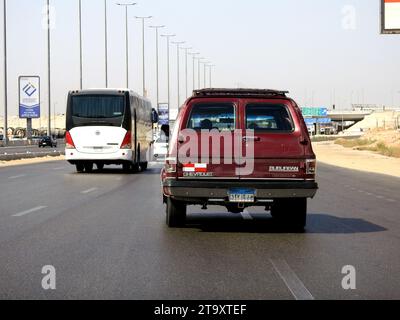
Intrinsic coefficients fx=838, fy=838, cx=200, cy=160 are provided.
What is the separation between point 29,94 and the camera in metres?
69.9

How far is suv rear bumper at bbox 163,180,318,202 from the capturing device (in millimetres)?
12062

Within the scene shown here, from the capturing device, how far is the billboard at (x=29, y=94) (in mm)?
69562

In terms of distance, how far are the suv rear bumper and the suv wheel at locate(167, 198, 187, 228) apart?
33.4 inches

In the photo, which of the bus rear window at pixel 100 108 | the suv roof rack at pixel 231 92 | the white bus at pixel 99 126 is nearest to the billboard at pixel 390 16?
the white bus at pixel 99 126

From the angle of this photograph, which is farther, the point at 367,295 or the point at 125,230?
the point at 125,230

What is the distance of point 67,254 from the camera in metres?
10.1

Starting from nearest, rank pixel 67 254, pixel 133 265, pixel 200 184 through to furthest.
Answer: pixel 133 265 < pixel 67 254 < pixel 200 184

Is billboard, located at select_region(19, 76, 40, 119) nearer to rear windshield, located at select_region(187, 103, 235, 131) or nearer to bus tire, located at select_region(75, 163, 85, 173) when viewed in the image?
bus tire, located at select_region(75, 163, 85, 173)

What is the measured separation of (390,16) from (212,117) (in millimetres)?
35078

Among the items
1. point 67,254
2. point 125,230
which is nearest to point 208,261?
point 67,254

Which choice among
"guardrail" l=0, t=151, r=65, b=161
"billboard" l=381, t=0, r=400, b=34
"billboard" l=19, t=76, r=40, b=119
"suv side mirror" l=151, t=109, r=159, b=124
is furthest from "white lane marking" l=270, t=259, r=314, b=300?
"billboard" l=19, t=76, r=40, b=119
